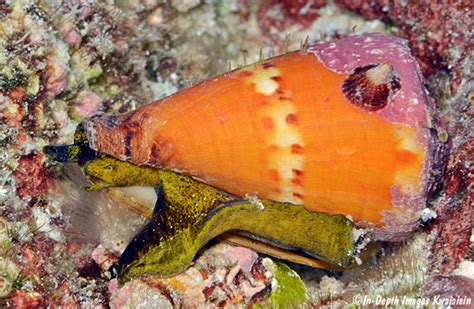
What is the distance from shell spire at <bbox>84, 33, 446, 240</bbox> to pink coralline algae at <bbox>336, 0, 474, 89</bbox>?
1.06 meters

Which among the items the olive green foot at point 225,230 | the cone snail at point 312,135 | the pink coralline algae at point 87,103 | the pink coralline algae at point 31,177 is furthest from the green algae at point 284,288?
the pink coralline algae at point 87,103

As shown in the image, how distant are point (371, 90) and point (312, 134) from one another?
1.32 ft

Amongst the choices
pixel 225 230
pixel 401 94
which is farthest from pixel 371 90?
pixel 225 230

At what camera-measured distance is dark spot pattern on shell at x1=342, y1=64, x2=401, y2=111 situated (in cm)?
272

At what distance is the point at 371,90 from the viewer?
273 cm

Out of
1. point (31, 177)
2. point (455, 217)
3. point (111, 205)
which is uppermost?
point (31, 177)

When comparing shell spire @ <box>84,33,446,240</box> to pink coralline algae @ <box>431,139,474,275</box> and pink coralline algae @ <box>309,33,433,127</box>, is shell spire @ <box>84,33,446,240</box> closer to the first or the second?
pink coralline algae @ <box>309,33,433,127</box>

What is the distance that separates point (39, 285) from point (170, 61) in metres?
2.47

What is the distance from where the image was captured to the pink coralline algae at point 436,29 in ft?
12.3

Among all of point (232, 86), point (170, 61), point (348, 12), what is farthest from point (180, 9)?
point (232, 86)

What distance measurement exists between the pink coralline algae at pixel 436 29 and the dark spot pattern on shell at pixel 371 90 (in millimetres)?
1306

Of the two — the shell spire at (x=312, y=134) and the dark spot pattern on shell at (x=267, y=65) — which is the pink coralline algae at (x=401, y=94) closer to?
the shell spire at (x=312, y=134)

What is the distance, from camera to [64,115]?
3.33 m

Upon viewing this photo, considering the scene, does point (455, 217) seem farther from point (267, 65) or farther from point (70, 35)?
point (70, 35)
